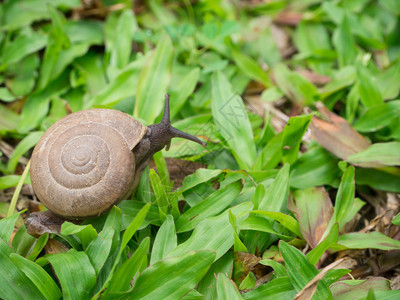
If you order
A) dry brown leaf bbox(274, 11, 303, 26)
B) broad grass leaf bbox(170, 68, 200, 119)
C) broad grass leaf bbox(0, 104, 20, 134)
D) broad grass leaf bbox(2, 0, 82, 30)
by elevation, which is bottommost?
broad grass leaf bbox(0, 104, 20, 134)

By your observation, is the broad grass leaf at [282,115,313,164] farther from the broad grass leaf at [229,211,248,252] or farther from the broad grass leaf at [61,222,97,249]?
the broad grass leaf at [61,222,97,249]

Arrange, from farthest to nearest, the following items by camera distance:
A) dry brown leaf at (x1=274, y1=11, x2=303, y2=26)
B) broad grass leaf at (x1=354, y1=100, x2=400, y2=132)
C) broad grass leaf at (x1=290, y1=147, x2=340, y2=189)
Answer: dry brown leaf at (x1=274, y1=11, x2=303, y2=26)
broad grass leaf at (x1=354, y1=100, x2=400, y2=132)
broad grass leaf at (x1=290, y1=147, x2=340, y2=189)

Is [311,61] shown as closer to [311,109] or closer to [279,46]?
[279,46]

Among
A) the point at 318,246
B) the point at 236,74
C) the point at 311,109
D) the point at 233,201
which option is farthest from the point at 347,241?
the point at 236,74

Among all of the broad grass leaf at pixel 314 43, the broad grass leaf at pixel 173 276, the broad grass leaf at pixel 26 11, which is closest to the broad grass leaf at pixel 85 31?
the broad grass leaf at pixel 26 11

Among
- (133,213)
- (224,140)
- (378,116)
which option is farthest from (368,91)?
(133,213)

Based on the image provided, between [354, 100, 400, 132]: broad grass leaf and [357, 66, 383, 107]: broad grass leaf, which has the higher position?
[357, 66, 383, 107]: broad grass leaf

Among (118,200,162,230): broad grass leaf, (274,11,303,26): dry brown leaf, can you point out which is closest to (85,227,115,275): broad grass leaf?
(118,200,162,230): broad grass leaf
